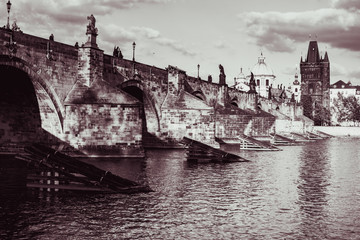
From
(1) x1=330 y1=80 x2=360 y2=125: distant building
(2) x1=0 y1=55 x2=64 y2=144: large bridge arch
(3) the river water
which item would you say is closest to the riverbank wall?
(1) x1=330 y1=80 x2=360 y2=125: distant building

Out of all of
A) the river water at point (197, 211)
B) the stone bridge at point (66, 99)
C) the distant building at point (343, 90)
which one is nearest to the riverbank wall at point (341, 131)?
the distant building at point (343, 90)

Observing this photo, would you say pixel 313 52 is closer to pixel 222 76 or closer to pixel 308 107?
pixel 308 107

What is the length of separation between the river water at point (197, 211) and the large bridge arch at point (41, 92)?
8.52m

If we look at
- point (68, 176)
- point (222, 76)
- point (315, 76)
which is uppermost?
point (315, 76)

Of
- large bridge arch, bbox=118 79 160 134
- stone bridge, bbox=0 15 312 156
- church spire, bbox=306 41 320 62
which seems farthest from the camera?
church spire, bbox=306 41 320 62

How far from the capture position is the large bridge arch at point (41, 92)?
986 inches

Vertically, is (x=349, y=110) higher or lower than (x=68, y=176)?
higher

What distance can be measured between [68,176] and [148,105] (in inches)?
907

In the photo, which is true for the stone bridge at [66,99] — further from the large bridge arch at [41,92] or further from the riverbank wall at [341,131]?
the riverbank wall at [341,131]

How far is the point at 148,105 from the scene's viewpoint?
38.8 meters

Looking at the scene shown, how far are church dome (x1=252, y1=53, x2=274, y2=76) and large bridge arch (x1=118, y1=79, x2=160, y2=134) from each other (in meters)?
116

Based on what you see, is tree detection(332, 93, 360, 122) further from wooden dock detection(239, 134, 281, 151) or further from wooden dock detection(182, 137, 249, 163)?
wooden dock detection(182, 137, 249, 163)

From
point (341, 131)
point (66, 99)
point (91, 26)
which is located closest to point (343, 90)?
point (341, 131)

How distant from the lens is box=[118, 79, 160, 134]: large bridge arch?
36816 millimetres
